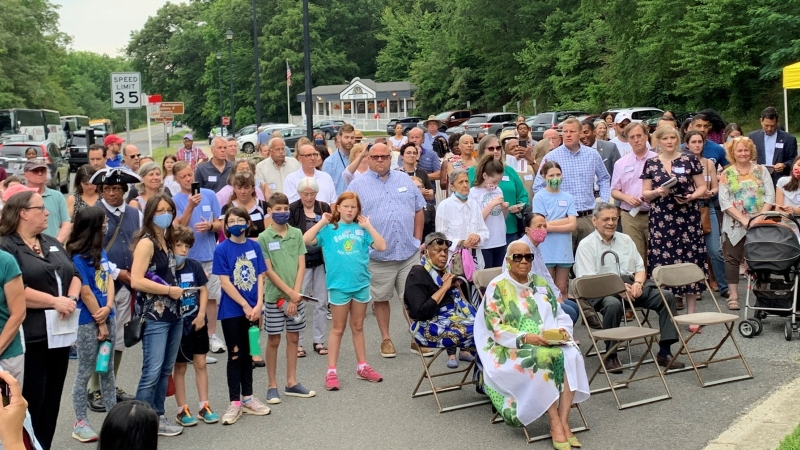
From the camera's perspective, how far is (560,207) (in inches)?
383

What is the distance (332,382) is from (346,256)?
110cm

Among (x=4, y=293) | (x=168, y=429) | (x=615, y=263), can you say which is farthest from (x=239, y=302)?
(x=615, y=263)

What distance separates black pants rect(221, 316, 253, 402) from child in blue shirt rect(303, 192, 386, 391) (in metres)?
0.96

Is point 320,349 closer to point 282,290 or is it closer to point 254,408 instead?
point 282,290

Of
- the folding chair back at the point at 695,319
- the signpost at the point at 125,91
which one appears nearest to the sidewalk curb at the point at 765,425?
the folding chair back at the point at 695,319

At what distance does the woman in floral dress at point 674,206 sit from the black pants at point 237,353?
4.85 meters

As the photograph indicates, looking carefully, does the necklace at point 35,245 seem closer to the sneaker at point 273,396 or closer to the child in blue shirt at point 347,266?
the sneaker at point 273,396

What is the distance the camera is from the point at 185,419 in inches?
283

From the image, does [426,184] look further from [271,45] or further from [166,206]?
[271,45]

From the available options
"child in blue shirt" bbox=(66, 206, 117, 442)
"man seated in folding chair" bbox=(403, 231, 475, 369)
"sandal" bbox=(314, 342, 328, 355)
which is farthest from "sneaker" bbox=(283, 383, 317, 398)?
"child in blue shirt" bbox=(66, 206, 117, 442)

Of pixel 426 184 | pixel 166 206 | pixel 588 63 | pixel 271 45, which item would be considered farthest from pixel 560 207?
pixel 271 45

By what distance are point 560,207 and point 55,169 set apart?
25.7 metres

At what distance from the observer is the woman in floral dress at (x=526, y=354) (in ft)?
21.5

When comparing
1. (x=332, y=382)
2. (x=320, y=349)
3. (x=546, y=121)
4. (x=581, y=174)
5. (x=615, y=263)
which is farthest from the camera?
(x=546, y=121)
